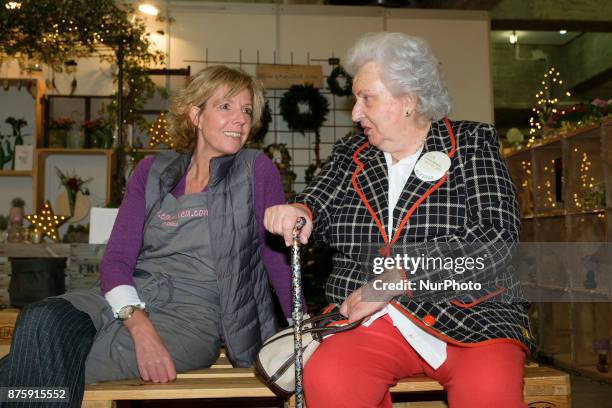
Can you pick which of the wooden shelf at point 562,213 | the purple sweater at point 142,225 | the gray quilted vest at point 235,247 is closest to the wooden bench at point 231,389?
the gray quilted vest at point 235,247

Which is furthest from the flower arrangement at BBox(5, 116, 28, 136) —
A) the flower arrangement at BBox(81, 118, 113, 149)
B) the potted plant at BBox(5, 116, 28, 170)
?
the flower arrangement at BBox(81, 118, 113, 149)

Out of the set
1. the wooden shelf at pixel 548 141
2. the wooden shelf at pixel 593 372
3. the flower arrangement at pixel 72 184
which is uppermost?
the wooden shelf at pixel 548 141

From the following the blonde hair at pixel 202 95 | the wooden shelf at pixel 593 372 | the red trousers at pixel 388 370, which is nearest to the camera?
the red trousers at pixel 388 370

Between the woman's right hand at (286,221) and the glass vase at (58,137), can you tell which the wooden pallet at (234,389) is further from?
the glass vase at (58,137)

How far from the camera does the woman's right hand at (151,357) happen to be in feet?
6.07

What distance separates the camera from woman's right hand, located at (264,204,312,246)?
168 cm

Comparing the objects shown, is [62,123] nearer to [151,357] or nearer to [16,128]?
[16,128]

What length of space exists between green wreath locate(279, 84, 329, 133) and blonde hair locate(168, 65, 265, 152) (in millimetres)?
3501

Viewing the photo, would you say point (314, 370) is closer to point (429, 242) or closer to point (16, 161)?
point (429, 242)

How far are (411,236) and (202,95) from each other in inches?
39.9

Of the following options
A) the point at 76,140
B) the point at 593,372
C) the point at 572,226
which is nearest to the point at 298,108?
the point at 76,140

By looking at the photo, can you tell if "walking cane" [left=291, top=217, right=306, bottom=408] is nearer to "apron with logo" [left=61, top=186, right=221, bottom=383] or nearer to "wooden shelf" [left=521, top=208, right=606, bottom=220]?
"apron with logo" [left=61, top=186, right=221, bottom=383]

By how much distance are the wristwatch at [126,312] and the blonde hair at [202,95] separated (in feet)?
2.29

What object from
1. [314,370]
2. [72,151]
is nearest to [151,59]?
[72,151]
